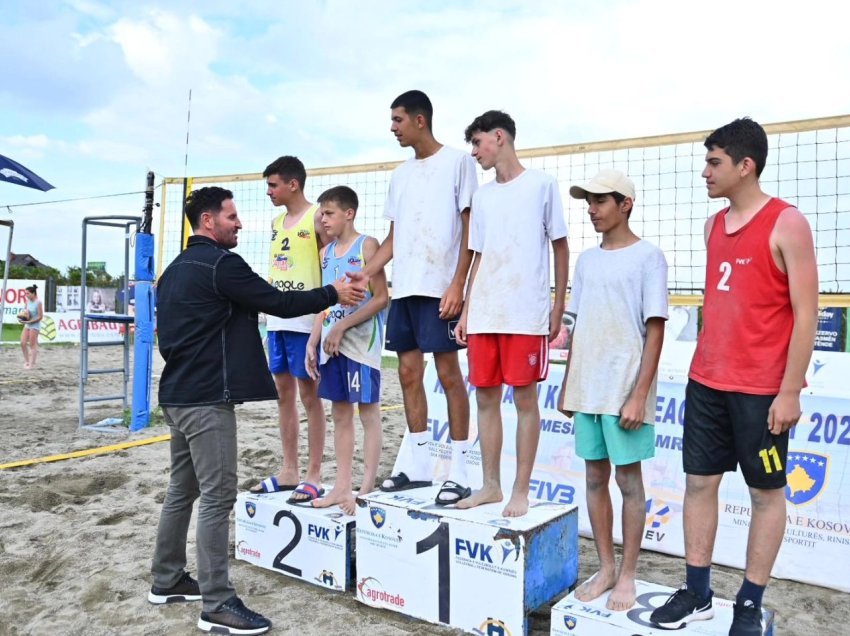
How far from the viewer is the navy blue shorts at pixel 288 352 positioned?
12.4 ft

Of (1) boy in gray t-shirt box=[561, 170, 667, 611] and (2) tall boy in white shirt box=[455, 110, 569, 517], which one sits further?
(2) tall boy in white shirt box=[455, 110, 569, 517]

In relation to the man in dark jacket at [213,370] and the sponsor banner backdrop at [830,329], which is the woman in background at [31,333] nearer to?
the man in dark jacket at [213,370]

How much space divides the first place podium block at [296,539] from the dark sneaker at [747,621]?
1797mm

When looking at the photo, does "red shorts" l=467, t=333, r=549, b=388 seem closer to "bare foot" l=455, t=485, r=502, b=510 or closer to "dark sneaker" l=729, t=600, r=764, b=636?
"bare foot" l=455, t=485, r=502, b=510

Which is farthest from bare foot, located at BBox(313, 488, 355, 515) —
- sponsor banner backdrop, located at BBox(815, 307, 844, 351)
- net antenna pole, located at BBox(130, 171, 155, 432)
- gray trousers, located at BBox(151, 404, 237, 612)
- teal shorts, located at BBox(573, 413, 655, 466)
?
sponsor banner backdrop, located at BBox(815, 307, 844, 351)

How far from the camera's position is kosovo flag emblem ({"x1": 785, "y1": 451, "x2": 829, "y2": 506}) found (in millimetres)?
3594

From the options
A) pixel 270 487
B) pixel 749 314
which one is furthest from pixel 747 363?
pixel 270 487

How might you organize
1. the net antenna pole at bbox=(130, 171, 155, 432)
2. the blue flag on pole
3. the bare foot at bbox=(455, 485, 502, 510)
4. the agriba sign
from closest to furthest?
the bare foot at bbox=(455, 485, 502, 510), the net antenna pole at bbox=(130, 171, 155, 432), the blue flag on pole, the agriba sign

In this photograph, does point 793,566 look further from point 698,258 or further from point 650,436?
point 698,258

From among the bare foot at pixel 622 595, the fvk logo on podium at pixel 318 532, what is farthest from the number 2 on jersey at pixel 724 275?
the fvk logo on podium at pixel 318 532

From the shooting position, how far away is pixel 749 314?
7.51ft

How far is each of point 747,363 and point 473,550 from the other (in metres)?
1.35

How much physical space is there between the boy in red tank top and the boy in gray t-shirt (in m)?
0.18

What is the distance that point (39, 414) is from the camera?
323 inches
